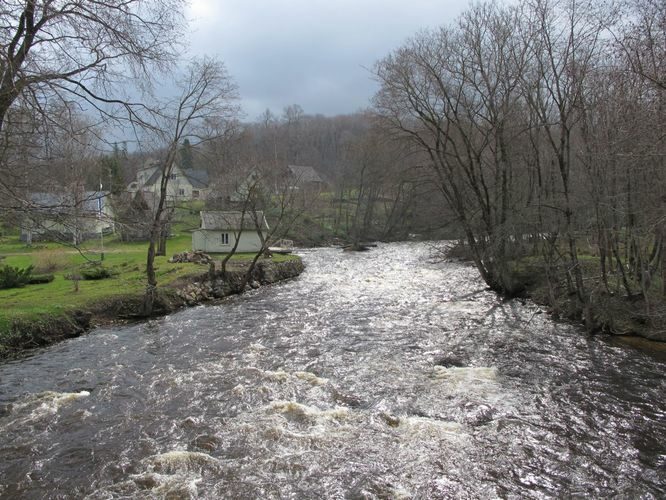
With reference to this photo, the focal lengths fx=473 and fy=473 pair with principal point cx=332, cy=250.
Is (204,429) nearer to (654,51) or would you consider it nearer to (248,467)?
(248,467)

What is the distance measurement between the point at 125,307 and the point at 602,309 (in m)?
16.7

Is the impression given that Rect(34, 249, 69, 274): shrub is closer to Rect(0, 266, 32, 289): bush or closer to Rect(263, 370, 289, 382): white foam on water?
Rect(0, 266, 32, 289): bush

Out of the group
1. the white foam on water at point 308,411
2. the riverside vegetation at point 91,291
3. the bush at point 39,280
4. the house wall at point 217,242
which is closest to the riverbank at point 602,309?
the white foam on water at point 308,411

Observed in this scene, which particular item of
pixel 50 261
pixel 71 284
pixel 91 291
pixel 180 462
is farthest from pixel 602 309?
pixel 50 261

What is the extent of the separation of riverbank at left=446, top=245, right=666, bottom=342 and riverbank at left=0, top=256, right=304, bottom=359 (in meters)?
14.4

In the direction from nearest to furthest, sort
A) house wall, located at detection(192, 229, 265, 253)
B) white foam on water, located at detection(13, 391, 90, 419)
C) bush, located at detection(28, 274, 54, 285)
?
white foam on water, located at detection(13, 391, 90, 419) → bush, located at detection(28, 274, 54, 285) → house wall, located at detection(192, 229, 265, 253)

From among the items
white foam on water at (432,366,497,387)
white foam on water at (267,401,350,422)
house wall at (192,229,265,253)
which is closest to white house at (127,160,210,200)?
house wall at (192,229,265,253)

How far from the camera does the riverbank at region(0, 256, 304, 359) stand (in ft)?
46.0

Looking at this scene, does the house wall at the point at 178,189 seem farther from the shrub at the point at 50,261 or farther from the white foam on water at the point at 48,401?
the white foam on water at the point at 48,401

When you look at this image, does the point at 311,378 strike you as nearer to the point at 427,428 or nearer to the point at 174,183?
the point at 427,428

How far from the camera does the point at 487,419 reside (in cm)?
863

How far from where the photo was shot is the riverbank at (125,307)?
46.0 feet

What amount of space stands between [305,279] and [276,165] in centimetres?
798

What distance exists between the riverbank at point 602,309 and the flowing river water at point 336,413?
861mm
